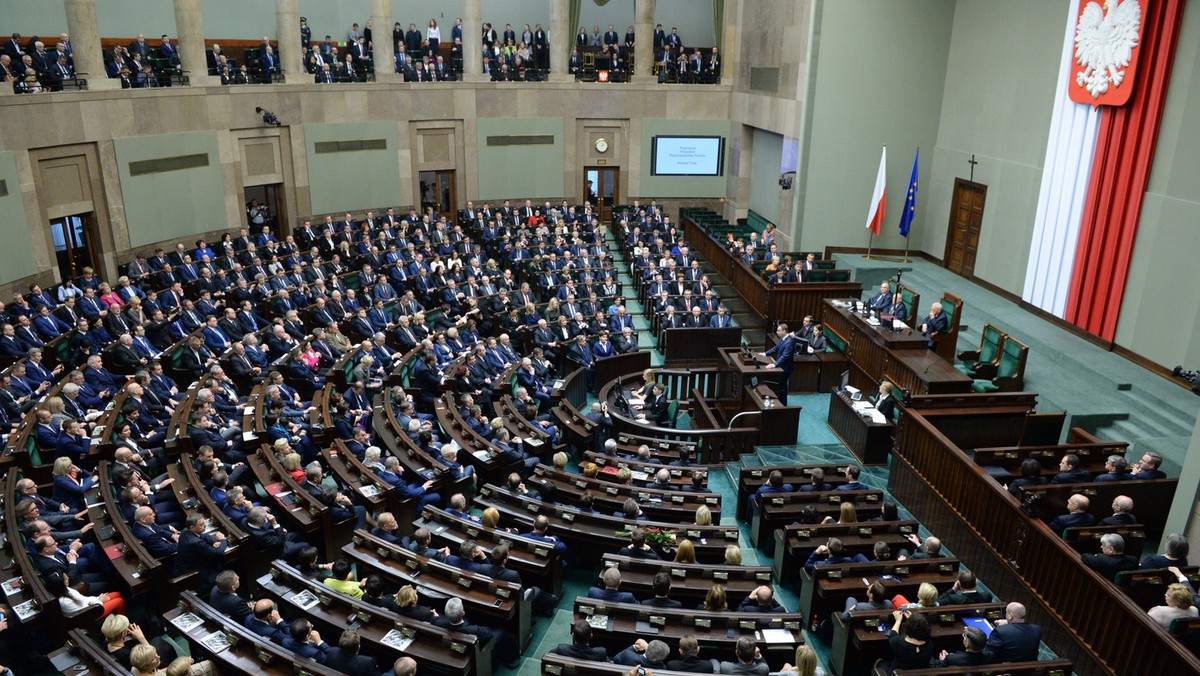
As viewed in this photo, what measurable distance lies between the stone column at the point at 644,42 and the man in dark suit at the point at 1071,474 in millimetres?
16715

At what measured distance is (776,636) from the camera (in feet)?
19.4

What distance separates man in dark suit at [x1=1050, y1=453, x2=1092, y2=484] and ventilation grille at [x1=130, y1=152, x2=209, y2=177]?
16315 mm

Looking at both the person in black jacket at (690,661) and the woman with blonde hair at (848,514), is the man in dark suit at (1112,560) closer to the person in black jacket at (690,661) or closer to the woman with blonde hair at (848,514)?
the woman with blonde hair at (848,514)

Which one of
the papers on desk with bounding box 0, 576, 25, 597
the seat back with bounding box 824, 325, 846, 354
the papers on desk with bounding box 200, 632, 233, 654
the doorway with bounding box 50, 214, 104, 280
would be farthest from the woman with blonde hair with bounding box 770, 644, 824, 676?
the doorway with bounding box 50, 214, 104, 280

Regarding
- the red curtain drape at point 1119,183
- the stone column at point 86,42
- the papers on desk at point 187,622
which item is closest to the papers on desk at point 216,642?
the papers on desk at point 187,622

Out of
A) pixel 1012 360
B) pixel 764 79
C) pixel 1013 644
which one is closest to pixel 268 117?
Result: pixel 764 79

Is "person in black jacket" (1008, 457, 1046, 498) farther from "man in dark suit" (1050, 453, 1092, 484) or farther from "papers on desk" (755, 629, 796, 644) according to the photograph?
"papers on desk" (755, 629, 796, 644)

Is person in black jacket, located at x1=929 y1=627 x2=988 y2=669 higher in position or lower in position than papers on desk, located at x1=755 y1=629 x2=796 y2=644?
higher

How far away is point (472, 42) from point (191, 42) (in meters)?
6.81

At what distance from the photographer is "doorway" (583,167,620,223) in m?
23.1

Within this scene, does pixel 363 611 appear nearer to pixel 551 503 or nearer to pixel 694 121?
pixel 551 503

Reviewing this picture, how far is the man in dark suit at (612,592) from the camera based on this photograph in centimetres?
627

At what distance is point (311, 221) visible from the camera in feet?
64.5

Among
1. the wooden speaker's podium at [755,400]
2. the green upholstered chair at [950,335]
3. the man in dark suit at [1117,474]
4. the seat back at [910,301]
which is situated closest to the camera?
the man in dark suit at [1117,474]
